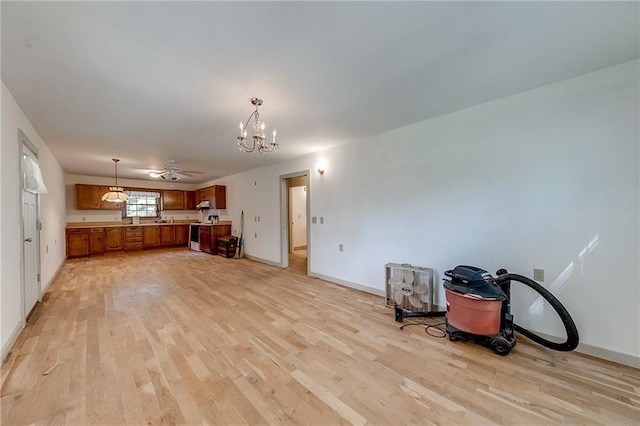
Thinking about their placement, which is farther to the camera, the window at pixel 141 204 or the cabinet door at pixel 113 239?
the window at pixel 141 204

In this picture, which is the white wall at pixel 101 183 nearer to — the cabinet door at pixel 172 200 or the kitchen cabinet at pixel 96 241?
the cabinet door at pixel 172 200

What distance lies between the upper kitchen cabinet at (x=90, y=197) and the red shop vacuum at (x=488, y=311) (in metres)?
9.30

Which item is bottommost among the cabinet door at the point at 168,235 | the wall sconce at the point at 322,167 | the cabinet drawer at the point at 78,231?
the cabinet door at the point at 168,235

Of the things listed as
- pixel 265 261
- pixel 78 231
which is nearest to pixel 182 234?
pixel 78 231

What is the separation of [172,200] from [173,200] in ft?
0.10

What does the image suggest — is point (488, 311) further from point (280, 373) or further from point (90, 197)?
point (90, 197)

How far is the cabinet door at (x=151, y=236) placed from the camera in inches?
306

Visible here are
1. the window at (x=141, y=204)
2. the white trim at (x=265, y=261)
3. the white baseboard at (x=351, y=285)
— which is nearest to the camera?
the white baseboard at (x=351, y=285)

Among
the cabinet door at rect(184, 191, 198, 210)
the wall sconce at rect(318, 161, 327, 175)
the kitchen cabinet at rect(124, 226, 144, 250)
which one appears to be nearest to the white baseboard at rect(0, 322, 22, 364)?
the wall sconce at rect(318, 161, 327, 175)

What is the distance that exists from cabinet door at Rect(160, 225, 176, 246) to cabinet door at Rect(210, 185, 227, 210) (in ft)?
6.35

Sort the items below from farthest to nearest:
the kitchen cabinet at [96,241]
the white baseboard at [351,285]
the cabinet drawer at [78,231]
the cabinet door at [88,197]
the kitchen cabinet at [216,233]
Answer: the kitchen cabinet at [216,233]
the cabinet door at [88,197]
the kitchen cabinet at [96,241]
the cabinet drawer at [78,231]
the white baseboard at [351,285]

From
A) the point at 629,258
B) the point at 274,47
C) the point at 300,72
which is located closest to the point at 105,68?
the point at 274,47

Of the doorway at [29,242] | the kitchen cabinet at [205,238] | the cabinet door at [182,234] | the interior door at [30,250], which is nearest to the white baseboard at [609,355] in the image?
the doorway at [29,242]

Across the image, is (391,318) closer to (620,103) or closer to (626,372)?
(626,372)
